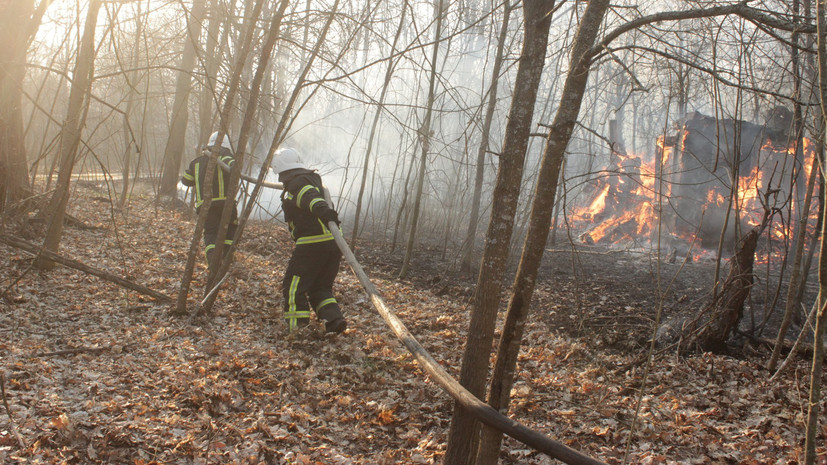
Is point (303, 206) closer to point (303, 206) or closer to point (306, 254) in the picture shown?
point (303, 206)

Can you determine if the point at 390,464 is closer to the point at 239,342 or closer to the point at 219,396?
the point at 219,396

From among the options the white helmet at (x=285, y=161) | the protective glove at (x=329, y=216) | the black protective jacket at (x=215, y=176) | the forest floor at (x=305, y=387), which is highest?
the white helmet at (x=285, y=161)

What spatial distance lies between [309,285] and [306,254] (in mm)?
341

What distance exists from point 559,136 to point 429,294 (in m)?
5.70

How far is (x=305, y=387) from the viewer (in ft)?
13.9

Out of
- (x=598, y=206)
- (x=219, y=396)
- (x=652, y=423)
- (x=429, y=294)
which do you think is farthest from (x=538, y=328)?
(x=598, y=206)

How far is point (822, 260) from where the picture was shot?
2127 mm

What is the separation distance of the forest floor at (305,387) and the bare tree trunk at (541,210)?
0.38 metres

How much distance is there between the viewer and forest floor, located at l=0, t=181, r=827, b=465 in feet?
10.6

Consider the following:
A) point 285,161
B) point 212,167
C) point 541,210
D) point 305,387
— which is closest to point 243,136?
point 212,167

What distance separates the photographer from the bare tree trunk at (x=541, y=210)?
96.9 inches

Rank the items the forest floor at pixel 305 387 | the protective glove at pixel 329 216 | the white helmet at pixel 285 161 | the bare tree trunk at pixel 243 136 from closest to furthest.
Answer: the forest floor at pixel 305 387 → the bare tree trunk at pixel 243 136 → the protective glove at pixel 329 216 → the white helmet at pixel 285 161

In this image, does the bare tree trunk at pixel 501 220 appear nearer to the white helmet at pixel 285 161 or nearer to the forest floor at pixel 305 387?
the forest floor at pixel 305 387

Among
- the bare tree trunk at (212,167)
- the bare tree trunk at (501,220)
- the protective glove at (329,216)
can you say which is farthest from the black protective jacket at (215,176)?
the bare tree trunk at (501,220)
